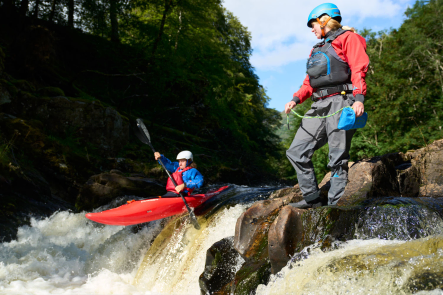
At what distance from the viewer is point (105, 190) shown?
7.24 m

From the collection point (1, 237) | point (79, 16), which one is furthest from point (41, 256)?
point (79, 16)

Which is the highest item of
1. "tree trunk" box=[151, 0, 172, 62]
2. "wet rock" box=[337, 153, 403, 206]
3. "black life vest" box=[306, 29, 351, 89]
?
"tree trunk" box=[151, 0, 172, 62]

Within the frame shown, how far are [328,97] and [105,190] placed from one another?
564 centimetres

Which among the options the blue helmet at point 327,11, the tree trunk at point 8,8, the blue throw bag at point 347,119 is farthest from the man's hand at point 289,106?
the tree trunk at point 8,8

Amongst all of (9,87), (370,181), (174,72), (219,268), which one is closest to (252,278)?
(219,268)

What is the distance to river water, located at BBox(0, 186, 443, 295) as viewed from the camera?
76.7 inches

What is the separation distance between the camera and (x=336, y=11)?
9.66 feet

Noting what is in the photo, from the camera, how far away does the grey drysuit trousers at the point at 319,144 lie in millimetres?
2865

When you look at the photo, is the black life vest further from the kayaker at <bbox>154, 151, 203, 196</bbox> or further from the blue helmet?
the kayaker at <bbox>154, 151, 203, 196</bbox>

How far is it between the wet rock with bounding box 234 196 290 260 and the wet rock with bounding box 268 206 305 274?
0.31m

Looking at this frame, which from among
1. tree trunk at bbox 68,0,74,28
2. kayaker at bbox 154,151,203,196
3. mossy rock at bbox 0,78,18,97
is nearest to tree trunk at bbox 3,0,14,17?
tree trunk at bbox 68,0,74,28

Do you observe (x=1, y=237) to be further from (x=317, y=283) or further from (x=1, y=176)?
(x=317, y=283)

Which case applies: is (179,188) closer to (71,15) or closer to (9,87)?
(9,87)

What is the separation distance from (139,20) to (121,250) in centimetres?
1009
